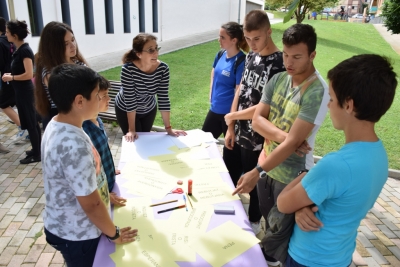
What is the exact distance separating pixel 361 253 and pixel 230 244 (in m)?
1.88

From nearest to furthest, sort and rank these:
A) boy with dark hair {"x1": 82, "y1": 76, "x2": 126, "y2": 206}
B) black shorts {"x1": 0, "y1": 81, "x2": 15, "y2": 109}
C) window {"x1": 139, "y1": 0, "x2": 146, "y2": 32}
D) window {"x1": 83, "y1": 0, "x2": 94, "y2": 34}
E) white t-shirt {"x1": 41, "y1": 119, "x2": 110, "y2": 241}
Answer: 1. white t-shirt {"x1": 41, "y1": 119, "x2": 110, "y2": 241}
2. boy with dark hair {"x1": 82, "y1": 76, "x2": 126, "y2": 206}
3. black shorts {"x1": 0, "y1": 81, "x2": 15, "y2": 109}
4. window {"x1": 83, "y1": 0, "x2": 94, "y2": 34}
5. window {"x1": 139, "y1": 0, "x2": 146, "y2": 32}

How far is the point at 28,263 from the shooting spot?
244 centimetres

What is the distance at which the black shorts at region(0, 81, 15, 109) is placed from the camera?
4.32 m

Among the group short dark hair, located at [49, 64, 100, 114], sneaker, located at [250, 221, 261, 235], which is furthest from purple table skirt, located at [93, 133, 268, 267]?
sneaker, located at [250, 221, 261, 235]

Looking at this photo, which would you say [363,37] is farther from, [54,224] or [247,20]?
[54,224]

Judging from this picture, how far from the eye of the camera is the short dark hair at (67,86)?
1.29 meters

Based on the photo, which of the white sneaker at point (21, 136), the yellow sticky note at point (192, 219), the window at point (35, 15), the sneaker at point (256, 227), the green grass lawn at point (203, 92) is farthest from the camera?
the window at point (35, 15)

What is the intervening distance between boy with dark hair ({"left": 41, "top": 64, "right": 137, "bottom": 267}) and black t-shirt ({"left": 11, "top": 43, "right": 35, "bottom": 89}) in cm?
289

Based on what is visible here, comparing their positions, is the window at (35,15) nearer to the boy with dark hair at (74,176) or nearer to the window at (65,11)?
the window at (65,11)

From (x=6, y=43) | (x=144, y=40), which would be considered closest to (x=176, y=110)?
(x=6, y=43)

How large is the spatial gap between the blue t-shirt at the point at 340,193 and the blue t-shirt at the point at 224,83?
181cm

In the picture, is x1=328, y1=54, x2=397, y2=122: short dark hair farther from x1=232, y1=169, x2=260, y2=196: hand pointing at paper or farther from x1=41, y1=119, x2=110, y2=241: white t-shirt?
x1=41, y1=119, x2=110, y2=241: white t-shirt

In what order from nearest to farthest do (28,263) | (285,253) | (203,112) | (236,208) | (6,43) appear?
(285,253)
(236,208)
(28,263)
(6,43)
(203,112)

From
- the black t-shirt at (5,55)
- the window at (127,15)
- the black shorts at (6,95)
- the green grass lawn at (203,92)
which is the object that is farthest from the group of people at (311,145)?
the window at (127,15)
